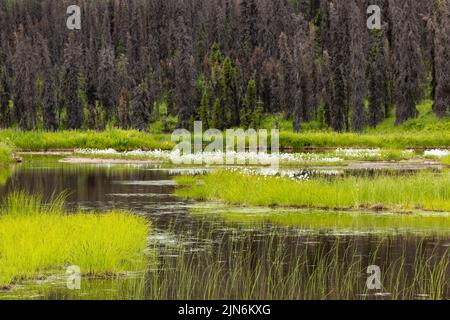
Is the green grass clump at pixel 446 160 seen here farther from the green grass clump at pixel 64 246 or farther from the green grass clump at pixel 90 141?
the green grass clump at pixel 64 246

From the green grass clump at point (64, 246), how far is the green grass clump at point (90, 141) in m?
65.3

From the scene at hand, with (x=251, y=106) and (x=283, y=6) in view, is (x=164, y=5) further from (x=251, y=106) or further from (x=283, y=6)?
(x=251, y=106)

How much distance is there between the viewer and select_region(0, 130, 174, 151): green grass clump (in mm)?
88713

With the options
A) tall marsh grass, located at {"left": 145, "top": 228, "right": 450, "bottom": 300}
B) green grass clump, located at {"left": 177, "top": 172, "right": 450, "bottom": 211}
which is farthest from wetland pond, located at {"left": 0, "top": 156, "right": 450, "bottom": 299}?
green grass clump, located at {"left": 177, "top": 172, "right": 450, "bottom": 211}

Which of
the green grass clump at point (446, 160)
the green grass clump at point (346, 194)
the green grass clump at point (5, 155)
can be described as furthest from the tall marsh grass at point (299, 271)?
the green grass clump at point (5, 155)

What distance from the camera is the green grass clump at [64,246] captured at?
18781 millimetres

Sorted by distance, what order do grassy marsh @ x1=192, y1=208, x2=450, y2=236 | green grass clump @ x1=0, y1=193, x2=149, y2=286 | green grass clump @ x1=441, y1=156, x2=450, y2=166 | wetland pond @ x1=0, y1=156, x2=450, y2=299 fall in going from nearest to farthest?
wetland pond @ x1=0, y1=156, x2=450, y2=299 → green grass clump @ x1=0, y1=193, x2=149, y2=286 → grassy marsh @ x1=192, y1=208, x2=450, y2=236 → green grass clump @ x1=441, y1=156, x2=450, y2=166

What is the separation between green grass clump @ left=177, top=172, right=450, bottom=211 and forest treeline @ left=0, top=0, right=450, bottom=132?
7341 cm

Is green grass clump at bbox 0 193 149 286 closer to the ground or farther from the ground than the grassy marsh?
farther from the ground

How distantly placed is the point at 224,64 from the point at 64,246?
104545 mm

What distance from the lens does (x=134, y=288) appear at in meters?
17.0

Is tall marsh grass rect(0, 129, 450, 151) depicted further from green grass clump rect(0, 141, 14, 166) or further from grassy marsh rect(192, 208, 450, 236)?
grassy marsh rect(192, 208, 450, 236)

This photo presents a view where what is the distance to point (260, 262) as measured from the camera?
66.9 ft

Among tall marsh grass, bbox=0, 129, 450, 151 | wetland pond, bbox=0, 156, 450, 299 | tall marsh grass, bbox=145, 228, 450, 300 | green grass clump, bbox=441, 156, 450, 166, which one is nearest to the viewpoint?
tall marsh grass, bbox=145, 228, 450, 300
